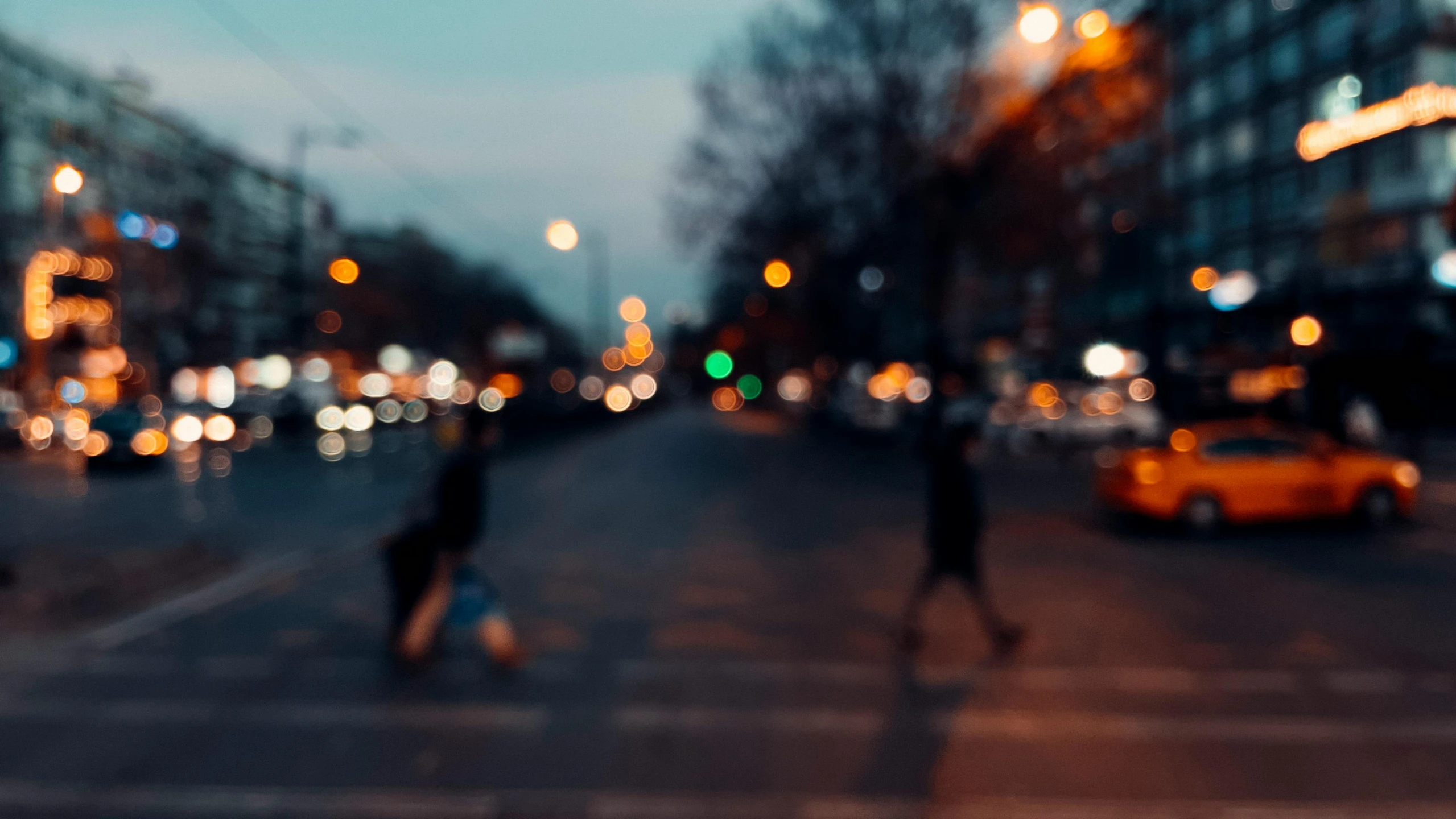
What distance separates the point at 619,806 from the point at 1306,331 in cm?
2727

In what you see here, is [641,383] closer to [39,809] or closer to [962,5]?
[962,5]

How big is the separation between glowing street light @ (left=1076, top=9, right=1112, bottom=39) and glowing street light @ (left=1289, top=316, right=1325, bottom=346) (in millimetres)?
7927

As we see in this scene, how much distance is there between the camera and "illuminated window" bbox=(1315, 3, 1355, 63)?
3772 centimetres

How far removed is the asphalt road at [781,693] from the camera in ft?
18.9

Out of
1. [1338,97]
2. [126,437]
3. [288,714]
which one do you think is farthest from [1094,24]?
[288,714]

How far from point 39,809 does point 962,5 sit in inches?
1323

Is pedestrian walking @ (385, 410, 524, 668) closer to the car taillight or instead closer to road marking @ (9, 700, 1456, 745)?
road marking @ (9, 700, 1456, 745)

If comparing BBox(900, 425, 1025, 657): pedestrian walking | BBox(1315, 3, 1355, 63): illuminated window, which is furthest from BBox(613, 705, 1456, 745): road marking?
BBox(1315, 3, 1355, 63): illuminated window

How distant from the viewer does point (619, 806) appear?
5.59 meters

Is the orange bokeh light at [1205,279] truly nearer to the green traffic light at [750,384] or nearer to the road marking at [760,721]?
the road marking at [760,721]

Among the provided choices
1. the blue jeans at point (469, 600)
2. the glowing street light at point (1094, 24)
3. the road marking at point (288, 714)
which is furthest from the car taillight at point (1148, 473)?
the glowing street light at point (1094, 24)

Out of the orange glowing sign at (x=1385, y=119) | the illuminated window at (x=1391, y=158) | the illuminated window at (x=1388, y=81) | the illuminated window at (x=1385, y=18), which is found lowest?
the orange glowing sign at (x=1385, y=119)

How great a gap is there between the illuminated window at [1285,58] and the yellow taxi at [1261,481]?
32796 mm

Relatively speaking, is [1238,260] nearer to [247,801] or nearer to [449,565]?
[449,565]
